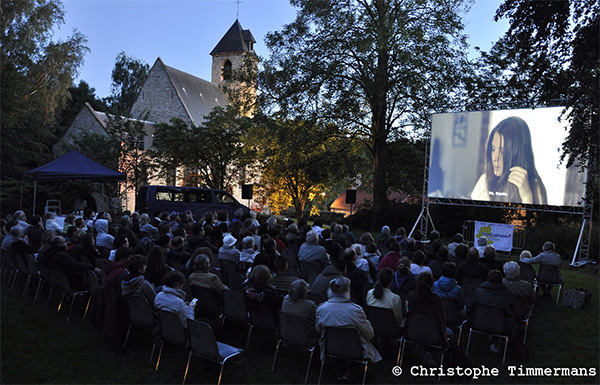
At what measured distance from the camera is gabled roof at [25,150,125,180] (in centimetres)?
1300

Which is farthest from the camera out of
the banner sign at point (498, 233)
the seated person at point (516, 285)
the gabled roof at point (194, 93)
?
the gabled roof at point (194, 93)

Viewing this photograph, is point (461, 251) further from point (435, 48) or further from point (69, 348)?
point (435, 48)

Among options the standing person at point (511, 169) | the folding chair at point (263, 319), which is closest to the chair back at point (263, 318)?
the folding chair at point (263, 319)

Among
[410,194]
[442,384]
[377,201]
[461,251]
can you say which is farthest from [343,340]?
[410,194]

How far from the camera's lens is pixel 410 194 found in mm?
19875

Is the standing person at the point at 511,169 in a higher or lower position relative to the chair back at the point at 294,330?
higher

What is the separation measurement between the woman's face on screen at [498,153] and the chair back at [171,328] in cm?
1104

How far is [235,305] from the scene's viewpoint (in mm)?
5262

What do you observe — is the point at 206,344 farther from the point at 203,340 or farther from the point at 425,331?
the point at 425,331

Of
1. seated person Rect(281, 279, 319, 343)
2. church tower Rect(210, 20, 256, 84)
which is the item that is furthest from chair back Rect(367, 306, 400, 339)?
church tower Rect(210, 20, 256, 84)

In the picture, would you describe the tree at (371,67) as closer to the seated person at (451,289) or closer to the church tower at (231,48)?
the seated person at (451,289)

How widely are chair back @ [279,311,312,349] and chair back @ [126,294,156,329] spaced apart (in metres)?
1.37

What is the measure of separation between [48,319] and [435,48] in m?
15.0

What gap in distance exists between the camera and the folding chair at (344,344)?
13.8 feet
